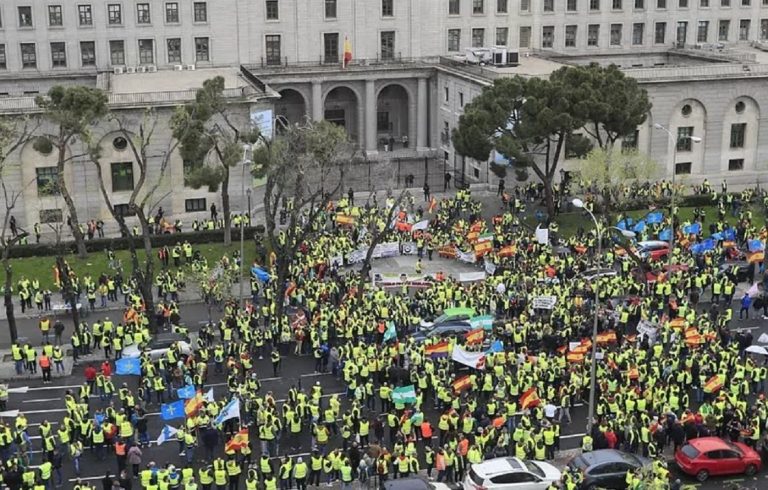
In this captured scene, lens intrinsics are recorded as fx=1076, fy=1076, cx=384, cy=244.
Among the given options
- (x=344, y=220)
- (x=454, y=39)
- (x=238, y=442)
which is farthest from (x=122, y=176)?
(x=238, y=442)

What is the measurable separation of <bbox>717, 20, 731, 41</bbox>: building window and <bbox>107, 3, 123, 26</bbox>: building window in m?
53.7

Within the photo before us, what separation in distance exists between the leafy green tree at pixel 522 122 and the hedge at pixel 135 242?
15.3 m

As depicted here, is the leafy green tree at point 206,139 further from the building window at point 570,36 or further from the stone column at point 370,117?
the building window at point 570,36

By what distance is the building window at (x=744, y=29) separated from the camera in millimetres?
99938

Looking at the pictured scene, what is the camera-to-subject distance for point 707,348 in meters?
46.0

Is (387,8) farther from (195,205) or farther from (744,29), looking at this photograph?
(744,29)

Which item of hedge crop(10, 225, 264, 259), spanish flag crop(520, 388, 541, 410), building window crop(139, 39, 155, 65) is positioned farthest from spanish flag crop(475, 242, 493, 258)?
building window crop(139, 39, 155, 65)

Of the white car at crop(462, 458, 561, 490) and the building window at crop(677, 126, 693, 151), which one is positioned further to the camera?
the building window at crop(677, 126, 693, 151)

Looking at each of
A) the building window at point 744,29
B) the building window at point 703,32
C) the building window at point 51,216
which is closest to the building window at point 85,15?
the building window at point 51,216

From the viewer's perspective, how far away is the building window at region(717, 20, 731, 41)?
9938cm

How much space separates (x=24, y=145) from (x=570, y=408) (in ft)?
133

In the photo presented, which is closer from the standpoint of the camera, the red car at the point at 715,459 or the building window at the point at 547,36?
the red car at the point at 715,459

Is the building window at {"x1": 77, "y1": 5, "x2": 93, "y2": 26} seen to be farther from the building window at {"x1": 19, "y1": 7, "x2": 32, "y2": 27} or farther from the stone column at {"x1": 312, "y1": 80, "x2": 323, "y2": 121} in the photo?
the stone column at {"x1": 312, "y1": 80, "x2": 323, "y2": 121}

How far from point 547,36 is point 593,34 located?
4358 millimetres
